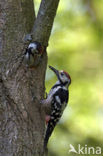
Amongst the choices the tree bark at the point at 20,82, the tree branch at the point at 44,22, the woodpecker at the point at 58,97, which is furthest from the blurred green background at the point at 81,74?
the tree branch at the point at 44,22

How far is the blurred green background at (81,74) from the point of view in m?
4.36

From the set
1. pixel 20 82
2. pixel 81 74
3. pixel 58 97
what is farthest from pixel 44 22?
pixel 81 74

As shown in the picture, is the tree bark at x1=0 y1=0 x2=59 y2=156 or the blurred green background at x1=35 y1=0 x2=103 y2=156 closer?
the tree bark at x1=0 y1=0 x2=59 y2=156

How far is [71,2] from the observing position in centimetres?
473

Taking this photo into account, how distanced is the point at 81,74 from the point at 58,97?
0.53m

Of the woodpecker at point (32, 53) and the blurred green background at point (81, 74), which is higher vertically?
the woodpecker at point (32, 53)

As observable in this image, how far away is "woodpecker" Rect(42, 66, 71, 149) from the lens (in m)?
4.02

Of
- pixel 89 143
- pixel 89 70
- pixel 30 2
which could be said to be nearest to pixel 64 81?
pixel 89 70

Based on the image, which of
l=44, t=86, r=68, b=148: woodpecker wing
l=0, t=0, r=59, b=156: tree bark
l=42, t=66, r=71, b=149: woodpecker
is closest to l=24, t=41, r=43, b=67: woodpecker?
l=0, t=0, r=59, b=156: tree bark

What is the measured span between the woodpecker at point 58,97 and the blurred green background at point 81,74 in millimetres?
198

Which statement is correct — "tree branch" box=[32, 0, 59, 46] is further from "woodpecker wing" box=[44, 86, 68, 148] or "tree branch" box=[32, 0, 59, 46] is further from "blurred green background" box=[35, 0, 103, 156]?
"blurred green background" box=[35, 0, 103, 156]

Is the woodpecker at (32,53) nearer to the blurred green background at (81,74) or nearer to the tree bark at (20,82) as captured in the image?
the tree bark at (20,82)

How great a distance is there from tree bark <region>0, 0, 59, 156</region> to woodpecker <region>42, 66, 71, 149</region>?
64cm

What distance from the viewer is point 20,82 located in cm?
322
